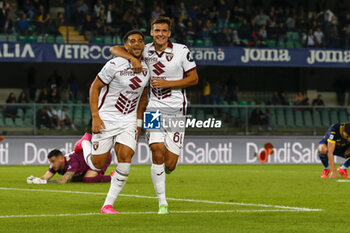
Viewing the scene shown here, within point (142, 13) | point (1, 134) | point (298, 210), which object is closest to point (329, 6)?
point (142, 13)

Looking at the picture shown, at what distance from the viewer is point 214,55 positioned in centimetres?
3069

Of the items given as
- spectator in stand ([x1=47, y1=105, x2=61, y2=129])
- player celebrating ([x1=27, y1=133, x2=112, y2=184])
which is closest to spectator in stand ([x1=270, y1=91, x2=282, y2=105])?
spectator in stand ([x1=47, y1=105, x2=61, y2=129])

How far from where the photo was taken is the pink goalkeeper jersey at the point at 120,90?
31.0 ft

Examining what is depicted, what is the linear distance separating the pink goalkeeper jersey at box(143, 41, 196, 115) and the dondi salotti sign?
622 inches

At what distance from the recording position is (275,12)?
33.6 metres

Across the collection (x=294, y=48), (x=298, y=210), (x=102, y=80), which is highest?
(x=294, y=48)

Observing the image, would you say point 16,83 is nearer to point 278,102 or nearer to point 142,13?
point 142,13

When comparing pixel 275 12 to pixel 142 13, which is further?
pixel 275 12

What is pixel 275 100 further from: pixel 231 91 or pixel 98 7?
pixel 98 7

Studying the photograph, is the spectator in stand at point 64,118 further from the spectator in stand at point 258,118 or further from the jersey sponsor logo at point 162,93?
the jersey sponsor logo at point 162,93

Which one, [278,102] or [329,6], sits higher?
[329,6]

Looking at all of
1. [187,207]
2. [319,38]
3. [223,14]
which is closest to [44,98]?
[223,14]

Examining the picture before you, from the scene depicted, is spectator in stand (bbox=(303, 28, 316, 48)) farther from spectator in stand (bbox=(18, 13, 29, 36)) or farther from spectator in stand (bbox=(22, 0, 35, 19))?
spectator in stand (bbox=(18, 13, 29, 36))

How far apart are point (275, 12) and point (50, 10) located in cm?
934
